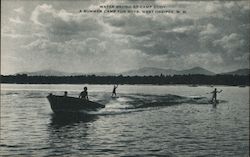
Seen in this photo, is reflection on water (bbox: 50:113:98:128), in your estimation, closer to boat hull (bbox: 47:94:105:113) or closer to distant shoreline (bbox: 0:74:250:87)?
boat hull (bbox: 47:94:105:113)

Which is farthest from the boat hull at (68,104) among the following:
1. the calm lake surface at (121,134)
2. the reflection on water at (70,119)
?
the calm lake surface at (121,134)

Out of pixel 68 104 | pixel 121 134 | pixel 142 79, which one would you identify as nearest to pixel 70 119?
pixel 68 104

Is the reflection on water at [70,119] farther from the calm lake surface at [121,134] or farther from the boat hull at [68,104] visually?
the boat hull at [68,104]

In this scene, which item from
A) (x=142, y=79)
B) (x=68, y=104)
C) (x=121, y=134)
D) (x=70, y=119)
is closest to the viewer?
(x=121, y=134)

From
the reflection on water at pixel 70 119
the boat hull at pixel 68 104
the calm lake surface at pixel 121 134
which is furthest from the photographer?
the boat hull at pixel 68 104

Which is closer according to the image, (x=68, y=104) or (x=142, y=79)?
(x=68, y=104)

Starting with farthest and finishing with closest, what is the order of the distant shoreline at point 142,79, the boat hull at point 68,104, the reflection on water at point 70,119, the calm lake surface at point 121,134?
the distant shoreline at point 142,79
the boat hull at point 68,104
the reflection on water at point 70,119
the calm lake surface at point 121,134

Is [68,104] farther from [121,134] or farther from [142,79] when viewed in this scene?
[142,79]

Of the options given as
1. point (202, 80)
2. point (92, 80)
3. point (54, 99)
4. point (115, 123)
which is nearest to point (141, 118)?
point (115, 123)

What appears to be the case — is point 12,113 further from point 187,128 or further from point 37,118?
point 187,128

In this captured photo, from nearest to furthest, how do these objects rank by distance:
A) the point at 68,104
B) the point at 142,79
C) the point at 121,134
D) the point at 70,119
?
the point at 121,134, the point at 68,104, the point at 70,119, the point at 142,79

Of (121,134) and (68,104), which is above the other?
(68,104)
